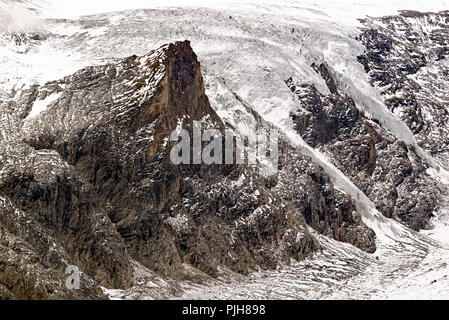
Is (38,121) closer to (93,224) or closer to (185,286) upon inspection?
(93,224)

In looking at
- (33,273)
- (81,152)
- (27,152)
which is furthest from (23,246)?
(81,152)

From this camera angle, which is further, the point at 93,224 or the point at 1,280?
the point at 93,224

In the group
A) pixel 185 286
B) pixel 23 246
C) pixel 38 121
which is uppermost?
pixel 38 121

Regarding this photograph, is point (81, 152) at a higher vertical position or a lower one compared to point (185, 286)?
higher

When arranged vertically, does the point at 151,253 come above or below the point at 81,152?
below

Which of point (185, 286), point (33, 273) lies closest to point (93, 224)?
point (185, 286)
